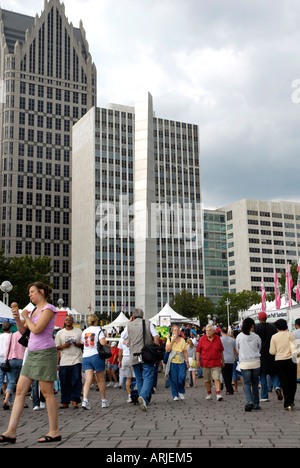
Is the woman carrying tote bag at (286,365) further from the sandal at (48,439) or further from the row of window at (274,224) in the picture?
the row of window at (274,224)

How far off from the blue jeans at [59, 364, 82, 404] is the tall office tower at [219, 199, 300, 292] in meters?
121

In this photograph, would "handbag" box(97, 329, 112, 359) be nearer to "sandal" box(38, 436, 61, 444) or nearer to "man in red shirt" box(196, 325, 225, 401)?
"man in red shirt" box(196, 325, 225, 401)

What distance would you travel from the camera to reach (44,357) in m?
7.15

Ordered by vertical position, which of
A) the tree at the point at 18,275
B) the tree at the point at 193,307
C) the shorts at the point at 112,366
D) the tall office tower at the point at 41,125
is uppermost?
the tall office tower at the point at 41,125

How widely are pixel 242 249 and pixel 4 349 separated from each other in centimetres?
12335

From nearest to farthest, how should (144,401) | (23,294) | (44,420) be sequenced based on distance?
(44,420) < (144,401) < (23,294)

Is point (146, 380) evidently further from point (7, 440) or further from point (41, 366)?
point (7, 440)

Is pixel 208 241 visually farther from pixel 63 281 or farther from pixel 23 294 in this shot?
pixel 23 294

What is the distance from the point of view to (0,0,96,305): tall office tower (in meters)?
128

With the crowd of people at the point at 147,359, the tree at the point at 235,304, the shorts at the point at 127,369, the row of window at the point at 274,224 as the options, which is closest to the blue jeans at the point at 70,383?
the crowd of people at the point at 147,359

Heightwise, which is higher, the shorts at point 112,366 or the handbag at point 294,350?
the handbag at point 294,350

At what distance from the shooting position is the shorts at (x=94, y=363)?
1170 cm

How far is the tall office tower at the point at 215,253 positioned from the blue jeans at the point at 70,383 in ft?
408
